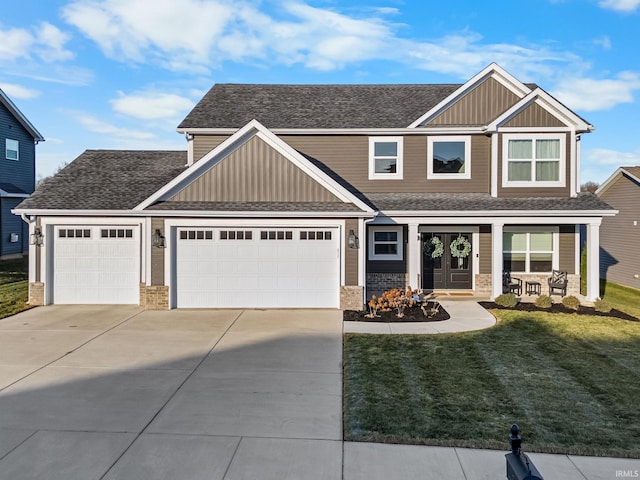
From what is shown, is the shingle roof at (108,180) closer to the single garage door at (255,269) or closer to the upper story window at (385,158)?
the single garage door at (255,269)

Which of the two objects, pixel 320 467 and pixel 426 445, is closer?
pixel 320 467

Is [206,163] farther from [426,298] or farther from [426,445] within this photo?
[426,445]

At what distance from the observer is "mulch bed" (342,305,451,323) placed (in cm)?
1235

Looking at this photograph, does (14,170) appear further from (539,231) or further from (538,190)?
(539,231)

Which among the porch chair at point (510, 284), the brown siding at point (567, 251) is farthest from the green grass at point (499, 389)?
the brown siding at point (567, 251)

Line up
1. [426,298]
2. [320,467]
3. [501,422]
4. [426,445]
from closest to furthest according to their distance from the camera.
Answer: [320,467]
[426,445]
[501,422]
[426,298]

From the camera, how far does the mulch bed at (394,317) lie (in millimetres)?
12352

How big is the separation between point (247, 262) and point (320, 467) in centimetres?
897

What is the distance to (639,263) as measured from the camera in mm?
19016

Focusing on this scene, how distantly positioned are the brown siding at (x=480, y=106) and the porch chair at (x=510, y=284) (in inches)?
219

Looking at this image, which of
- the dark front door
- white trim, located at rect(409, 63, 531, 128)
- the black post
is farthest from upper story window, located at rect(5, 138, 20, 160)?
the black post

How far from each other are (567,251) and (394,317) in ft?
25.9

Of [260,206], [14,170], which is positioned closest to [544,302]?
[260,206]

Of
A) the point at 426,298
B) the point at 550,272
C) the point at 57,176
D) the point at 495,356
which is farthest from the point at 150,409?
the point at 550,272
